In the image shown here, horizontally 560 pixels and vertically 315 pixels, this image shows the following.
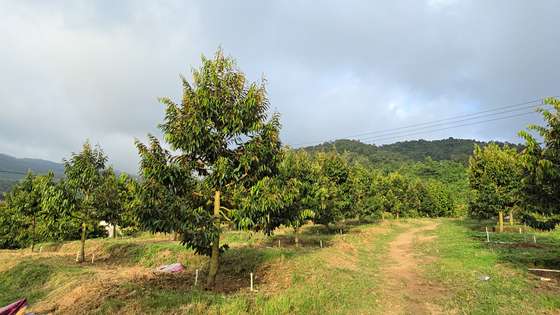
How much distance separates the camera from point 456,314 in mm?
7723

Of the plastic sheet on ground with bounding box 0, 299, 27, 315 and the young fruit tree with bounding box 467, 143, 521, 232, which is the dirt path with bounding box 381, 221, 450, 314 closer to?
the plastic sheet on ground with bounding box 0, 299, 27, 315

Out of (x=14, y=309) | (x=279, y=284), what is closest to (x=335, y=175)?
(x=279, y=284)

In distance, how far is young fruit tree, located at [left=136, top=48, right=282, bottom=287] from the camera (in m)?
7.28

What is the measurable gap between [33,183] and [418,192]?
6114cm

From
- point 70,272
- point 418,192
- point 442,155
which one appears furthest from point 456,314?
point 442,155

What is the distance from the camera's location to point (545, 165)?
320 inches

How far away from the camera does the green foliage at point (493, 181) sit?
77.7 ft

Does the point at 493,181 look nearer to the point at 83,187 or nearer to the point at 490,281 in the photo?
the point at 490,281

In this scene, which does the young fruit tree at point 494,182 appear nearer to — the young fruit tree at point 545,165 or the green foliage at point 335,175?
the green foliage at point 335,175

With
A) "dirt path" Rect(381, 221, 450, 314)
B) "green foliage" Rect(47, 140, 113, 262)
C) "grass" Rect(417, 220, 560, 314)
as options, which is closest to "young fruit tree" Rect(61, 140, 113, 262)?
"green foliage" Rect(47, 140, 113, 262)

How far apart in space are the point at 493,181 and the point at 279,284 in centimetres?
2583

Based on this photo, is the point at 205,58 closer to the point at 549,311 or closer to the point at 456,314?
the point at 456,314

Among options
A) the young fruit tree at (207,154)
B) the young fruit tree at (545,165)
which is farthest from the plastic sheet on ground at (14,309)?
the young fruit tree at (545,165)

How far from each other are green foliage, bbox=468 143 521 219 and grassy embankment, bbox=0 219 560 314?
5.64 metres
